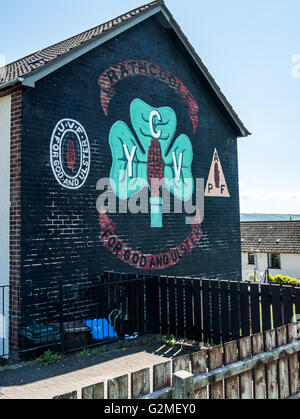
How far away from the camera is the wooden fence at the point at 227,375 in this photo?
135 inches

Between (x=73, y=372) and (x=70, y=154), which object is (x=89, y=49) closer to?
(x=70, y=154)

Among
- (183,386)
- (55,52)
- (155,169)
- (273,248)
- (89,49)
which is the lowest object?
(183,386)

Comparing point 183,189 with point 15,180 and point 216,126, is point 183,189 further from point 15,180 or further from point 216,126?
point 15,180

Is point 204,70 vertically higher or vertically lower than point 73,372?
higher

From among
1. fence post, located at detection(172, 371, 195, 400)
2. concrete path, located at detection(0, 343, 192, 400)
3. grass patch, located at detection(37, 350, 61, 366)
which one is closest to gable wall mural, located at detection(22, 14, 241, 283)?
grass patch, located at detection(37, 350, 61, 366)

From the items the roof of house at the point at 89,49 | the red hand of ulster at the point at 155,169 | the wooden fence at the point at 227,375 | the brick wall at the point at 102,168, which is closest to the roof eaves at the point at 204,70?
the roof of house at the point at 89,49

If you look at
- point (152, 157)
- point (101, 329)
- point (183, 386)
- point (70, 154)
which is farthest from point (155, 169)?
point (183, 386)

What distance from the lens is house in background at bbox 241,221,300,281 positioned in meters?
34.8

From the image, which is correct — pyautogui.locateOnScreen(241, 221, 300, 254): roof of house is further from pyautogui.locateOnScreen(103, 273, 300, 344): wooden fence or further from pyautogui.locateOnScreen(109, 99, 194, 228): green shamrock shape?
pyautogui.locateOnScreen(103, 273, 300, 344): wooden fence

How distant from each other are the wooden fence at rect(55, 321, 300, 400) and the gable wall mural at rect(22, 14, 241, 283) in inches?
203

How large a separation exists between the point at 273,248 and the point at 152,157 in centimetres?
2668

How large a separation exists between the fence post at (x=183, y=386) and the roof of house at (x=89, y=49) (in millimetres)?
6571

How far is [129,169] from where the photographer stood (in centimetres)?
1072

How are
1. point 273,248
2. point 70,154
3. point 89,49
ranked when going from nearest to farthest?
1. point 70,154
2. point 89,49
3. point 273,248
